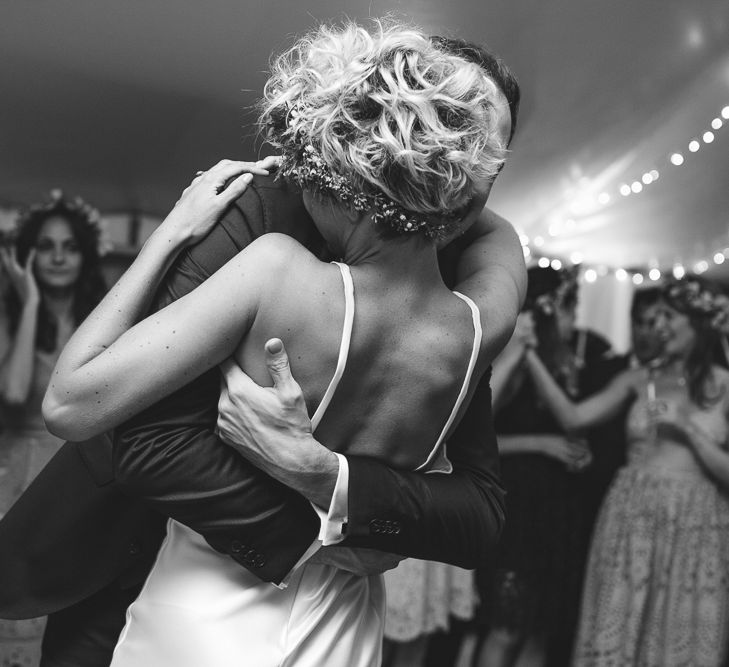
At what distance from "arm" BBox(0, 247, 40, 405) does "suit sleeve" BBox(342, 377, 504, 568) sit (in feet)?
7.51

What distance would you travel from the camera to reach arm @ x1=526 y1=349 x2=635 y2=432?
12.3 feet

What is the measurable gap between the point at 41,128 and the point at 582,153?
212cm

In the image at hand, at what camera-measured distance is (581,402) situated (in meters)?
3.97

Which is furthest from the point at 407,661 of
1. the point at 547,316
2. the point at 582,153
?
the point at 582,153

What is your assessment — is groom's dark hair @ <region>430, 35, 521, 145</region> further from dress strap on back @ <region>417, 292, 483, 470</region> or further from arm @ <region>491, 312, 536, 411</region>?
arm @ <region>491, 312, 536, 411</region>

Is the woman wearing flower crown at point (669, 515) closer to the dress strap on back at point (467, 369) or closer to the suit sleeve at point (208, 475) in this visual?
the dress strap on back at point (467, 369)

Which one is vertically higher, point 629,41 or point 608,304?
point 629,41

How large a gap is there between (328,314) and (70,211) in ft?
8.27

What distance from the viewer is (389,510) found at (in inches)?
47.2

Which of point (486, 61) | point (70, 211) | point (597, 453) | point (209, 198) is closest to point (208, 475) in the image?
point (209, 198)

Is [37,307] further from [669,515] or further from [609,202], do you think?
[669,515]

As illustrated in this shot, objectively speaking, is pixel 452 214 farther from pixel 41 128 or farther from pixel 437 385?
pixel 41 128

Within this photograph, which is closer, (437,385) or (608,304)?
(437,385)

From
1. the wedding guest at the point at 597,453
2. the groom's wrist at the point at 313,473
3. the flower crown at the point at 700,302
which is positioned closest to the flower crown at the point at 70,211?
the wedding guest at the point at 597,453
